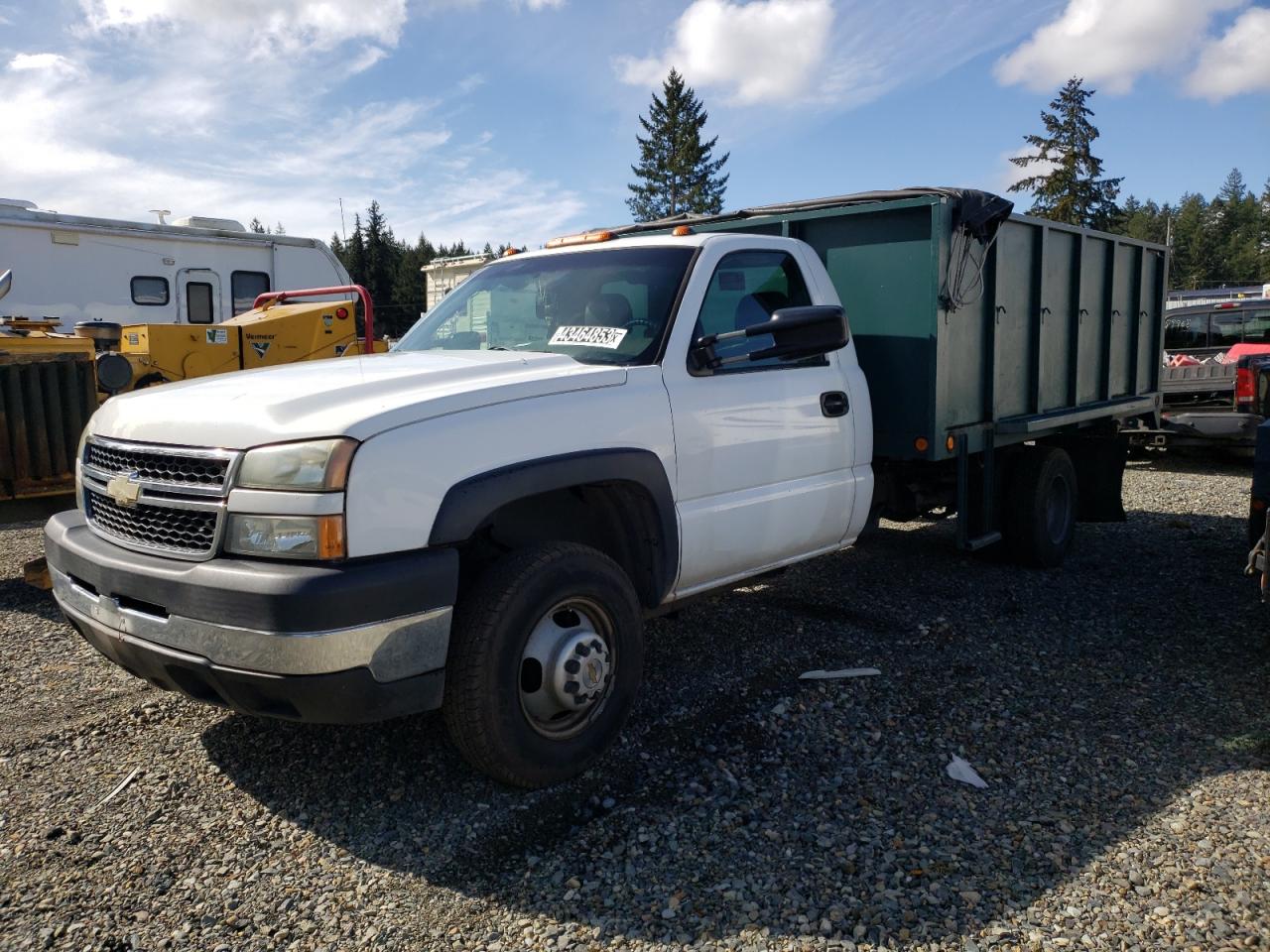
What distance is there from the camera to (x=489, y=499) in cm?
315

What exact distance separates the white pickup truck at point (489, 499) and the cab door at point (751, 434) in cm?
1

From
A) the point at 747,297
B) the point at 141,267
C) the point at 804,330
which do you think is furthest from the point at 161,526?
the point at 141,267

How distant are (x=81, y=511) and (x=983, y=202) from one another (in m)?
4.68

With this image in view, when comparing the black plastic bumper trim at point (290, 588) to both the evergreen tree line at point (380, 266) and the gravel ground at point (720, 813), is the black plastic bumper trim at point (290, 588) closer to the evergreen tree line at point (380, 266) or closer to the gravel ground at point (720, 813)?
the gravel ground at point (720, 813)

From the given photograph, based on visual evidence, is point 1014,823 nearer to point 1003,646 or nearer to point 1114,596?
point 1003,646

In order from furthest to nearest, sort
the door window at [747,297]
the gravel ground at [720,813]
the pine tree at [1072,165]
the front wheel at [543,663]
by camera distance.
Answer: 1. the pine tree at [1072,165]
2. the door window at [747,297]
3. the front wheel at [543,663]
4. the gravel ground at [720,813]

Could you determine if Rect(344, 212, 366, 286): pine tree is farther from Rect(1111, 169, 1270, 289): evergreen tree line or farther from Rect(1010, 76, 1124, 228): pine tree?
Rect(1111, 169, 1270, 289): evergreen tree line

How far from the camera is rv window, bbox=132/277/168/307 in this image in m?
12.4

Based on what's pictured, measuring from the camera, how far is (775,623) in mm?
5438

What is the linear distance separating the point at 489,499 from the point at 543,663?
26.0 inches

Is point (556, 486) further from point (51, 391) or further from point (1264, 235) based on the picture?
point (1264, 235)

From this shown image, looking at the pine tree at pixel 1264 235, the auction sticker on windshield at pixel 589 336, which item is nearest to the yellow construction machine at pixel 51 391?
the auction sticker on windshield at pixel 589 336

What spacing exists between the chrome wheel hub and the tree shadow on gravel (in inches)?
10.3

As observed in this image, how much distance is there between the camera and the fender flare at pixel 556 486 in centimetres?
308
